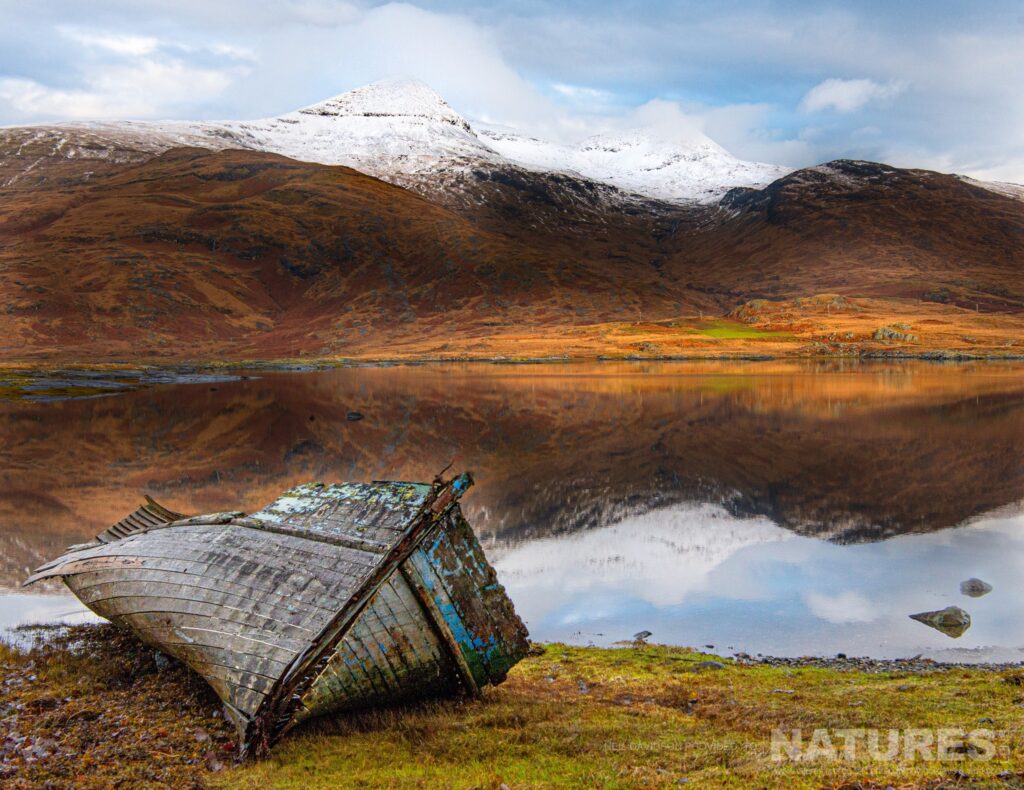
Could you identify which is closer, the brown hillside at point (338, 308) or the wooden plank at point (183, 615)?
the wooden plank at point (183, 615)

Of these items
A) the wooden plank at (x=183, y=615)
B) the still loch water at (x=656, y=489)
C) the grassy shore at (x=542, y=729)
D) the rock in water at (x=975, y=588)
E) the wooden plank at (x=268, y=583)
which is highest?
the wooden plank at (x=268, y=583)

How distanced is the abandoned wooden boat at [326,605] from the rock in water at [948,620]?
395 inches

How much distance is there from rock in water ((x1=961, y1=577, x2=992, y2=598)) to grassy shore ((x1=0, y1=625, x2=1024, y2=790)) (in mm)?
5448

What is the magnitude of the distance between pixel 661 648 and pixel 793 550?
29.3ft

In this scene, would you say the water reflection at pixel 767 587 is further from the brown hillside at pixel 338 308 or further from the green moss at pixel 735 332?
the green moss at pixel 735 332

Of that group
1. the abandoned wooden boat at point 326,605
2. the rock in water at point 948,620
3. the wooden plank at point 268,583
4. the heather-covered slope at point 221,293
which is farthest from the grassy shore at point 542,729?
the heather-covered slope at point 221,293

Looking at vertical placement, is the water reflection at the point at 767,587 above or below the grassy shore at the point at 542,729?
below

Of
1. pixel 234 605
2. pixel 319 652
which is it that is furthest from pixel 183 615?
pixel 319 652

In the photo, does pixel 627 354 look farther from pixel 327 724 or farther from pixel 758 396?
pixel 327 724

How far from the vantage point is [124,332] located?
139000 millimetres

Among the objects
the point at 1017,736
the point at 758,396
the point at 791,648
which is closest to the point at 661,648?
the point at 791,648

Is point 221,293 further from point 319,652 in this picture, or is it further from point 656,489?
point 319,652

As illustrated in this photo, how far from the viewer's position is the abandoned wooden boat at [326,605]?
9406 millimetres

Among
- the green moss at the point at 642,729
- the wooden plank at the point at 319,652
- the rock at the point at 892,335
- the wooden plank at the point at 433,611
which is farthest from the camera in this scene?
the rock at the point at 892,335
